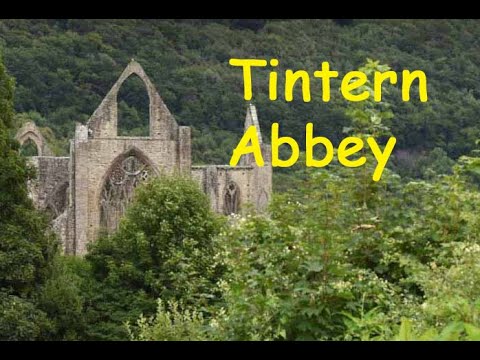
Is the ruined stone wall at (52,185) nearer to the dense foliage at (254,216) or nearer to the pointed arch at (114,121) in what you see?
the pointed arch at (114,121)

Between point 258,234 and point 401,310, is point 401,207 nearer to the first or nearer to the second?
point 258,234

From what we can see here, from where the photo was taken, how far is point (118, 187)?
48.2 meters

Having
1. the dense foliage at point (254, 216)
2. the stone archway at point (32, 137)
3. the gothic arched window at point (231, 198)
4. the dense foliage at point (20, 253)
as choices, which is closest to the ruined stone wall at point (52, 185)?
the gothic arched window at point (231, 198)

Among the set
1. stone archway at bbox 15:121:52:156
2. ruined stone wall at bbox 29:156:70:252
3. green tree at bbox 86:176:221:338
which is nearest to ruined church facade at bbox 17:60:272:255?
ruined stone wall at bbox 29:156:70:252

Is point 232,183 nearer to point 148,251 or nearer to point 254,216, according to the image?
point 148,251

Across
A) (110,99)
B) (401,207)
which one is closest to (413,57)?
(110,99)

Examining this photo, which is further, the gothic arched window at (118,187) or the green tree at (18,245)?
the gothic arched window at (118,187)

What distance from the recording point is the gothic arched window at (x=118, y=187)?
158 ft

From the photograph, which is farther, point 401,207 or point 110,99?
point 110,99

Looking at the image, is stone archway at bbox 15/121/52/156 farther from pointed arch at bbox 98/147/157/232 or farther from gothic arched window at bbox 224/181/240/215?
pointed arch at bbox 98/147/157/232

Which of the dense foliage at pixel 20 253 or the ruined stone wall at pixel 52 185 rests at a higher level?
the ruined stone wall at pixel 52 185

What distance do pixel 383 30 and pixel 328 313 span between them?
74.1m

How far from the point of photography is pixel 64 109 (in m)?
80.1
